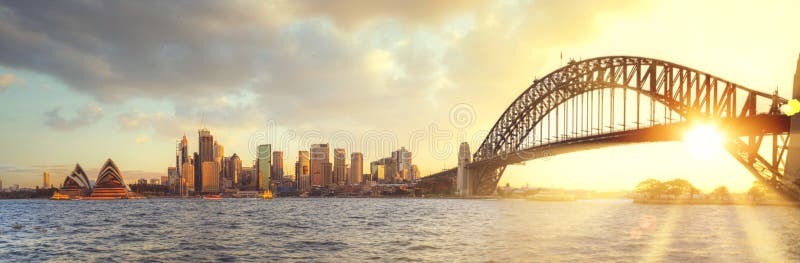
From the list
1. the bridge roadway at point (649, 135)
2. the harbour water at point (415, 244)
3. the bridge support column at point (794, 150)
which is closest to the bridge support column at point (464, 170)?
the bridge roadway at point (649, 135)

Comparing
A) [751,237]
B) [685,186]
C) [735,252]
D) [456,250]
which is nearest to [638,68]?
[751,237]

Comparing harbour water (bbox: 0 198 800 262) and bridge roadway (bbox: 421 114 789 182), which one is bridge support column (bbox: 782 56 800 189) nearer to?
bridge roadway (bbox: 421 114 789 182)

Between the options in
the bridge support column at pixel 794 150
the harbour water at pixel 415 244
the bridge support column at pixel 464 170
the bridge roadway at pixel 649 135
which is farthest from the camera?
the bridge support column at pixel 464 170

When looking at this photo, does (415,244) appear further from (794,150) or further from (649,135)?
(649,135)

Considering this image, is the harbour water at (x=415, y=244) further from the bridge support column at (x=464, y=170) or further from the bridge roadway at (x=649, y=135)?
the bridge support column at (x=464, y=170)

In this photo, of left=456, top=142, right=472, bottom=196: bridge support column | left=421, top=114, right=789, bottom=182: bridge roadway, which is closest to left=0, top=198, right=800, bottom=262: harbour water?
left=421, top=114, right=789, bottom=182: bridge roadway

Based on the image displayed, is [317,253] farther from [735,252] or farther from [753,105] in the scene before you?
[753,105]
